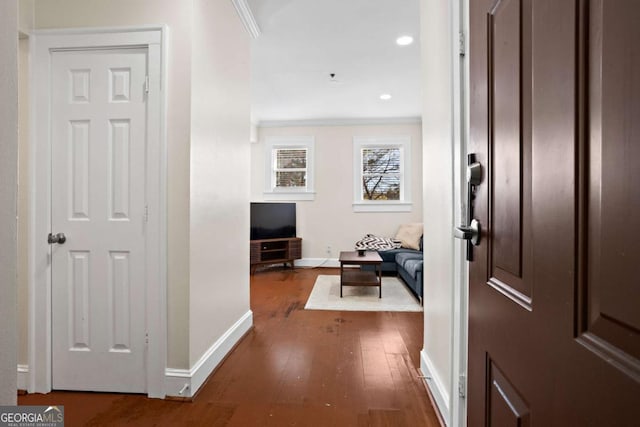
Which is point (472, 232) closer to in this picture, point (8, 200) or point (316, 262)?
point (8, 200)

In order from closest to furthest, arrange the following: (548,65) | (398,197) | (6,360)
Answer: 1. (548,65)
2. (6,360)
3. (398,197)

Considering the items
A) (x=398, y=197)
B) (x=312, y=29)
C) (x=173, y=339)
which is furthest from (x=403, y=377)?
(x=398, y=197)

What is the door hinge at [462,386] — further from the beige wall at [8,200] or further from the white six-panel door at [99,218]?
the white six-panel door at [99,218]

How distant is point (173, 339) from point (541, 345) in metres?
1.84

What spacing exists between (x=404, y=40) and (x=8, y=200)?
11.2 ft

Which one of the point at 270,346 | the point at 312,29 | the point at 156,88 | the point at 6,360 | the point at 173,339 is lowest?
the point at 270,346

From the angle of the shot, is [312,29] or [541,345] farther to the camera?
[312,29]

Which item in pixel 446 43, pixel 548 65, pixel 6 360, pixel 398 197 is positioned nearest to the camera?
pixel 548 65

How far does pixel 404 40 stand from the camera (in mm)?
3205

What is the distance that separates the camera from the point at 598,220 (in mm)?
409

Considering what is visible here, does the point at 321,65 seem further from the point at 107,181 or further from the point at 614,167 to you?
the point at 614,167

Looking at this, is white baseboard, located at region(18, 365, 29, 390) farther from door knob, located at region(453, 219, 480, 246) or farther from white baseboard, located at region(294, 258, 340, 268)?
white baseboard, located at region(294, 258, 340, 268)

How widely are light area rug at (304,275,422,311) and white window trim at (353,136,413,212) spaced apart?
165cm

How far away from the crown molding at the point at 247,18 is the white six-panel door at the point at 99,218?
3.38 feet
